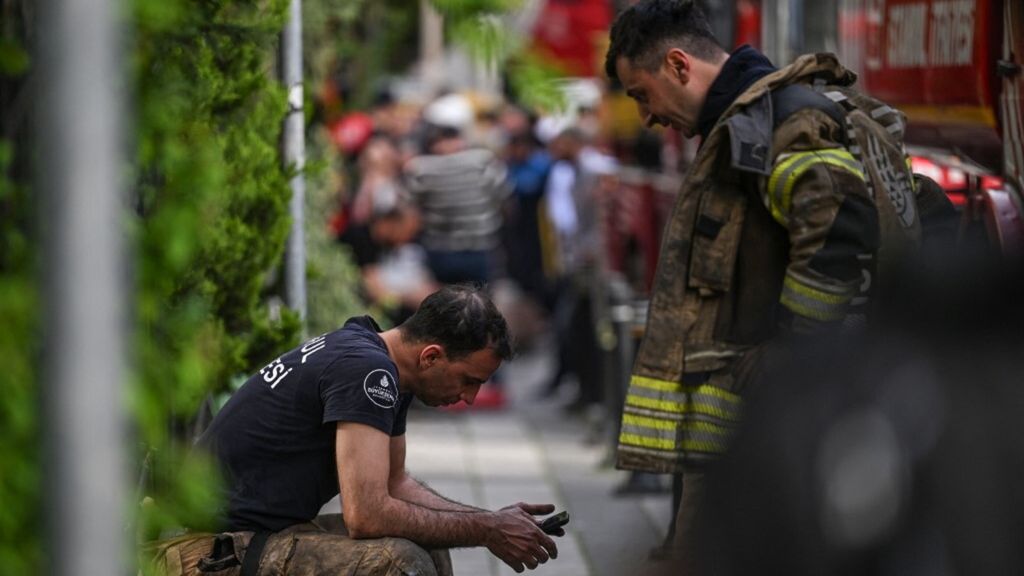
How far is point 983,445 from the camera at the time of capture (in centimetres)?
225

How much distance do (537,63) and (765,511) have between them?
2742mm

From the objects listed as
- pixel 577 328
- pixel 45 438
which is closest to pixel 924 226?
pixel 45 438

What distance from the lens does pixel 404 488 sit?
204 inches

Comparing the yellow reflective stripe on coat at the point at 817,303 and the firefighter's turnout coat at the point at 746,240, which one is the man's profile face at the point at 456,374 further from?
the yellow reflective stripe on coat at the point at 817,303

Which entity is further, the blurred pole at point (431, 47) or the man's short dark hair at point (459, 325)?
the blurred pole at point (431, 47)

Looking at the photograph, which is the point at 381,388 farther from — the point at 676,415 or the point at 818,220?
the point at 818,220

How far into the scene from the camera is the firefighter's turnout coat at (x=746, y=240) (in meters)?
4.61

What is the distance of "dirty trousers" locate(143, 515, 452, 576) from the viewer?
4.77 m

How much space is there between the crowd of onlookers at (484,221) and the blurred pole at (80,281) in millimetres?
9509

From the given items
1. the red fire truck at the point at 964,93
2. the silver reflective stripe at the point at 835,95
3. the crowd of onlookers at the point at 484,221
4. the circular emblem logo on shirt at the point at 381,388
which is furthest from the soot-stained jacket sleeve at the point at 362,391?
the crowd of onlookers at the point at 484,221

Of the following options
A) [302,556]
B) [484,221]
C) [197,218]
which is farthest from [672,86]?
[484,221]

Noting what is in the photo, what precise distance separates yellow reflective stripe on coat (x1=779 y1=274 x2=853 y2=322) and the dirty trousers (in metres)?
1.14

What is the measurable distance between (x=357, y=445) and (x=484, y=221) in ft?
29.4

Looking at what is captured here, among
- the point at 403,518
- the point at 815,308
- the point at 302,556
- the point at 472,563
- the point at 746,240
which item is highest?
the point at 746,240
